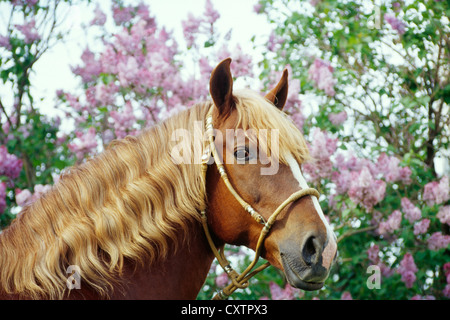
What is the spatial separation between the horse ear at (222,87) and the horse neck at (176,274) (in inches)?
20.9

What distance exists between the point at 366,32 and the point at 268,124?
2.78 meters

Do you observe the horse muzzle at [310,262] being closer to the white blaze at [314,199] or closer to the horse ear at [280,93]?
→ the white blaze at [314,199]

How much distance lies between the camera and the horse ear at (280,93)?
229 cm

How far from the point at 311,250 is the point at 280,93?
2.96 feet

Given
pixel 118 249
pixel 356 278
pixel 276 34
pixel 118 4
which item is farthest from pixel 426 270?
pixel 118 4

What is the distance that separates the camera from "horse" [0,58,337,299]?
5.67 ft

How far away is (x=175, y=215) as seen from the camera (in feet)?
6.06

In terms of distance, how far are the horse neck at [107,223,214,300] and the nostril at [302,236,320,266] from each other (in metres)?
0.46

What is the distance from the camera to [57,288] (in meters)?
1.68

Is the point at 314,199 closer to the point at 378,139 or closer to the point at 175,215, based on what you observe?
the point at 175,215

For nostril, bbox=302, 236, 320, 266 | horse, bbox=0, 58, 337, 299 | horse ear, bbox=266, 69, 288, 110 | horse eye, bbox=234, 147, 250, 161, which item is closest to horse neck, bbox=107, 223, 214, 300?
horse, bbox=0, 58, 337, 299

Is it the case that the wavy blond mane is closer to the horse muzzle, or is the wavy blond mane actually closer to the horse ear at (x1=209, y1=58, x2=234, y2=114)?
the horse ear at (x1=209, y1=58, x2=234, y2=114)

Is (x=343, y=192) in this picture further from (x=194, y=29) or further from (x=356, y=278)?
(x=194, y=29)

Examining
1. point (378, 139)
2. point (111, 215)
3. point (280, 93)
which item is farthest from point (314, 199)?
point (378, 139)
